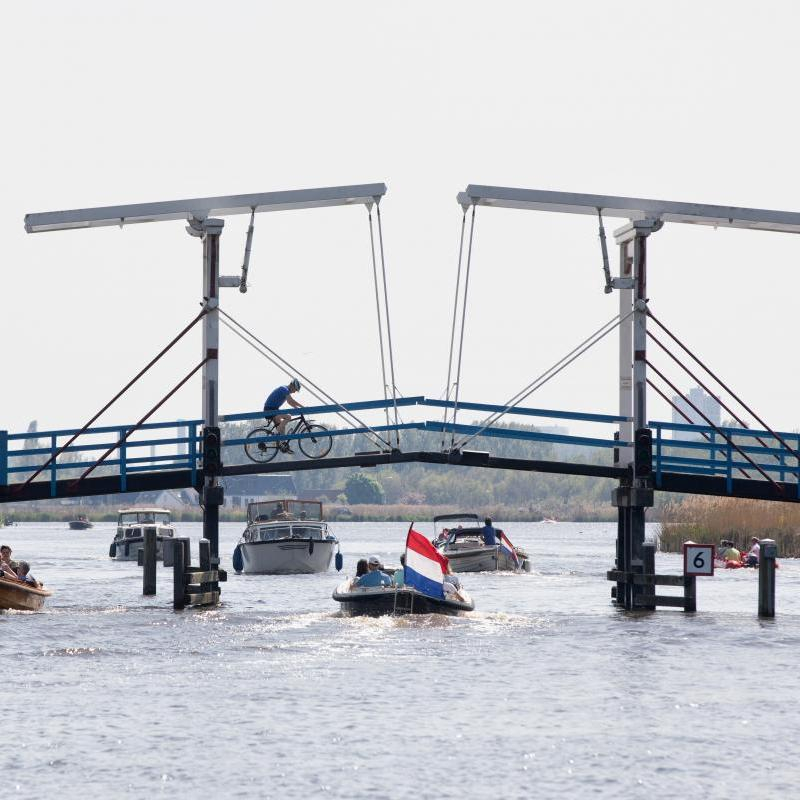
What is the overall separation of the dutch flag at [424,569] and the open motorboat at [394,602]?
0.46ft

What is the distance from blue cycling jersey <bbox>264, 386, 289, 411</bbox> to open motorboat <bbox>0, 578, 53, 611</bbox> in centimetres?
664

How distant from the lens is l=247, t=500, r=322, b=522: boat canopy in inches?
2247

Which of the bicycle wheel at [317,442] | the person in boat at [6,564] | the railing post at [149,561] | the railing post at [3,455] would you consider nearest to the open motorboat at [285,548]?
the railing post at [149,561]

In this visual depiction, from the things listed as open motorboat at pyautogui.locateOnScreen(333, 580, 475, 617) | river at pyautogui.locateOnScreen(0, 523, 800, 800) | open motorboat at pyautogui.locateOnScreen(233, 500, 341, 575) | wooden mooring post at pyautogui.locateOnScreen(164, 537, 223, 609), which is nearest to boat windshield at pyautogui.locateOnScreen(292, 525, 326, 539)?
open motorboat at pyautogui.locateOnScreen(233, 500, 341, 575)

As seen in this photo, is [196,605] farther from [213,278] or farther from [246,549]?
[246,549]

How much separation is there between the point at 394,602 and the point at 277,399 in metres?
5.32

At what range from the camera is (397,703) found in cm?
2112

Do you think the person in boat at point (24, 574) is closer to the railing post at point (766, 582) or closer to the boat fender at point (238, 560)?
the railing post at point (766, 582)

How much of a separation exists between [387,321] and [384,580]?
5.70m

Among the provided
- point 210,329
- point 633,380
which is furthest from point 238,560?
point 633,380

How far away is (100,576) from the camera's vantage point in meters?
55.3

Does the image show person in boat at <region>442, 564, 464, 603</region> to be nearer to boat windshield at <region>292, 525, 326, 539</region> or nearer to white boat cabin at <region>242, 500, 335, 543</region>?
white boat cabin at <region>242, 500, 335, 543</region>

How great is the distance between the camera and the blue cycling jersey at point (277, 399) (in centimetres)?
3306

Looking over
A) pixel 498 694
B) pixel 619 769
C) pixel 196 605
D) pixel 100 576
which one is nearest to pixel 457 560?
pixel 100 576
